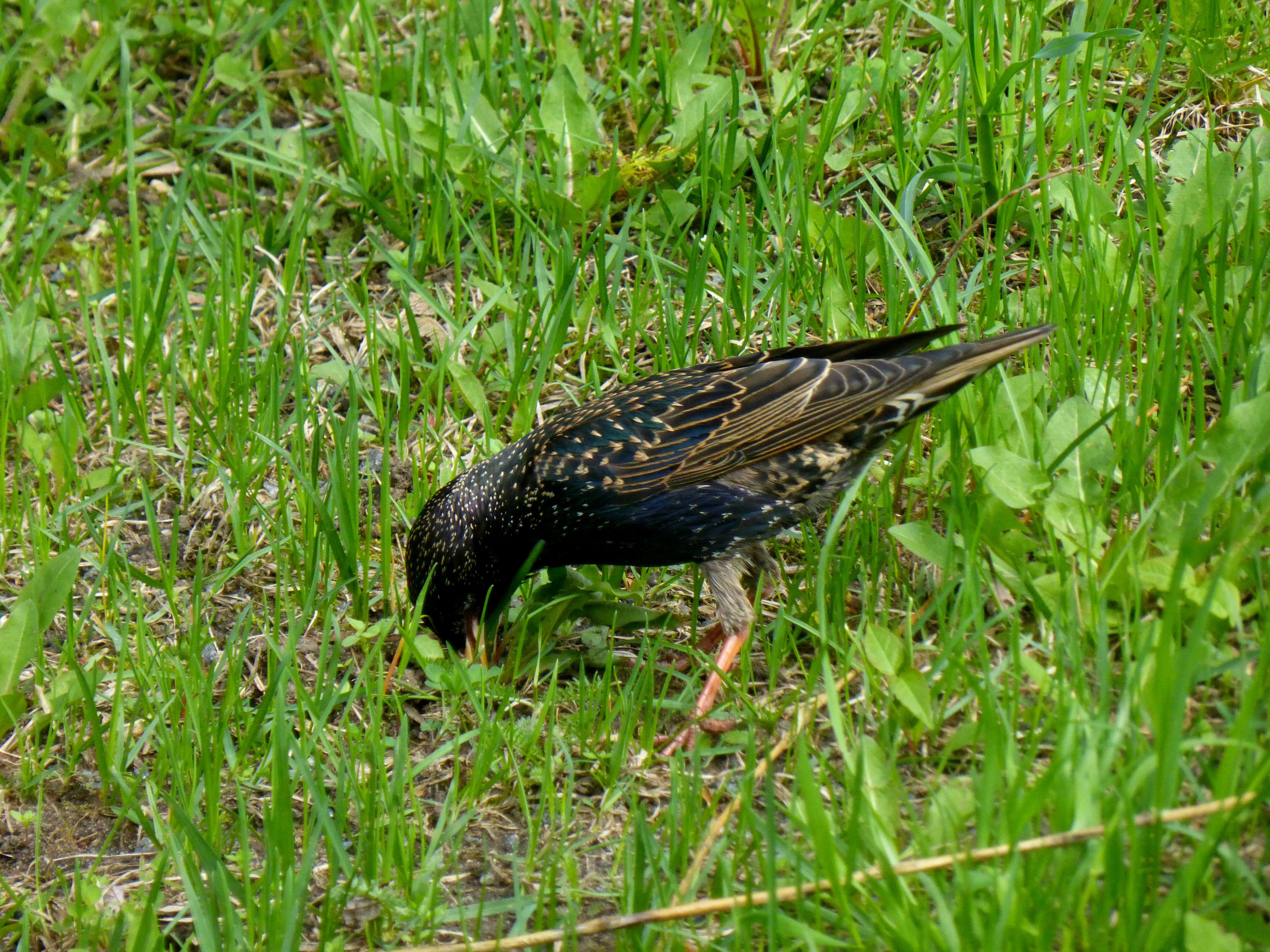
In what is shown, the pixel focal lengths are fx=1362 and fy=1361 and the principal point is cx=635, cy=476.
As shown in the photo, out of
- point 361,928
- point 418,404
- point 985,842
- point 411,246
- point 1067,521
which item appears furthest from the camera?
point 411,246

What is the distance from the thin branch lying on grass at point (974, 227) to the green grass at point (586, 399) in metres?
0.06

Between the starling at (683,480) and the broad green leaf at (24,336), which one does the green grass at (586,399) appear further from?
the starling at (683,480)

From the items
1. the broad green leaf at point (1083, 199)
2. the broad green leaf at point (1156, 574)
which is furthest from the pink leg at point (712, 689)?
the broad green leaf at point (1083, 199)

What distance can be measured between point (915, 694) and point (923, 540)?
0.56m

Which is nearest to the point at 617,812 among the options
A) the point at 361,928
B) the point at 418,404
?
the point at 361,928

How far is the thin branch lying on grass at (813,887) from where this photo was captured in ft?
8.80

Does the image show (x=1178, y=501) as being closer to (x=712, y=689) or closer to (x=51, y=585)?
(x=712, y=689)

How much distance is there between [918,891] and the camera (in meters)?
2.93

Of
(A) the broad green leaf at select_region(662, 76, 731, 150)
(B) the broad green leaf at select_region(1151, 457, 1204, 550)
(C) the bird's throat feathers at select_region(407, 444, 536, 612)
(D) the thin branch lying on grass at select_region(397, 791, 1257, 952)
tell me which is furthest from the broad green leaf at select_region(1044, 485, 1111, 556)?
(A) the broad green leaf at select_region(662, 76, 731, 150)

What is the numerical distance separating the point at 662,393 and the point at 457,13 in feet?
9.04

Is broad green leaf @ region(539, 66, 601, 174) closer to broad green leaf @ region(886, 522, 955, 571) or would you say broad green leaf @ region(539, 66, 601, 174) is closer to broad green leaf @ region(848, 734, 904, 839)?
broad green leaf @ region(886, 522, 955, 571)

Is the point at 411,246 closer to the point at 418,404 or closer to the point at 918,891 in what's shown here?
the point at 418,404

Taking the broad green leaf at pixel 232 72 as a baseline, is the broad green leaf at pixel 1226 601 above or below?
below

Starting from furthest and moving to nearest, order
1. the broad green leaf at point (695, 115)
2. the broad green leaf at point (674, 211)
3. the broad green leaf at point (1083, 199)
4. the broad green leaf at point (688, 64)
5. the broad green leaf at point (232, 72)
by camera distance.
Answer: the broad green leaf at point (232, 72) → the broad green leaf at point (688, 64) → the broad green leaf at point (695, 115) → the broad green leaf at point (674, 211) → the broad green leaf at point (1083, 199)
